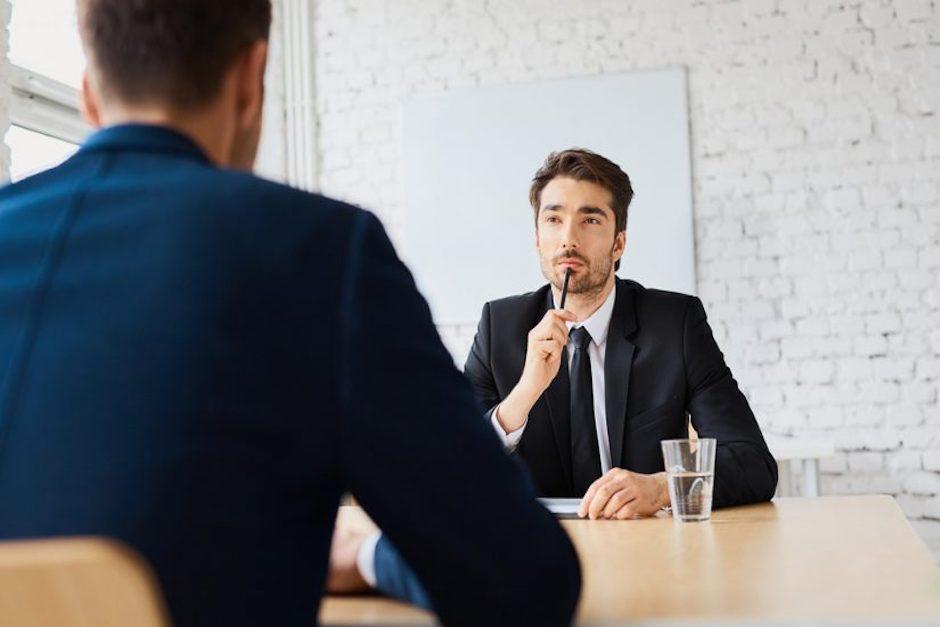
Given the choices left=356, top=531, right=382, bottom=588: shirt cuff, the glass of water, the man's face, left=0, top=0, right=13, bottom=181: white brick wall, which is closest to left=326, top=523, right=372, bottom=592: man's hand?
left=356, top=531, right=382, bottom=588: shirt cuff

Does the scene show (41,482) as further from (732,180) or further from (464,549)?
(732,180)

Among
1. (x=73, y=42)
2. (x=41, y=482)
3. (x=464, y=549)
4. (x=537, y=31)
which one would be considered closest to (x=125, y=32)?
(x=41, y=482)

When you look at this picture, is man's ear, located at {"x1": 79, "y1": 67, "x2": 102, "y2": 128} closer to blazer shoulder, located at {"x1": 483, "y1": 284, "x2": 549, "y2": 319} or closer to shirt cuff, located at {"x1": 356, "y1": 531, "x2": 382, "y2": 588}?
shirt cuff, located at {"x1": 356, "y1": 531, "x2": 382, "y2": 588}

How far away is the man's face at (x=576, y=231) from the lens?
8.60 ft

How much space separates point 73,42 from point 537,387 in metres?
2.89

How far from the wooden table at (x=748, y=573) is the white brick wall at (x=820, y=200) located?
9.59 feet

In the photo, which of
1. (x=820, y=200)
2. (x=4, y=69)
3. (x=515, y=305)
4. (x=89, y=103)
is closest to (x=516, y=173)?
(x=820, y=200)

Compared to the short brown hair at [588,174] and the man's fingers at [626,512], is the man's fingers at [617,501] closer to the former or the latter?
the man's fingers at [626,512]

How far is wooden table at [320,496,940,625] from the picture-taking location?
0.95m

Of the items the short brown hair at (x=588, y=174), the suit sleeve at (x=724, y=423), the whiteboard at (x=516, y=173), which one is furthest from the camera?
the whiteboard at (x=516, y=173)

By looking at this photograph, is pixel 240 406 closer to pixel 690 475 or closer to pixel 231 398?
pixel 231 398

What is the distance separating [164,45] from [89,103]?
0.13 metres

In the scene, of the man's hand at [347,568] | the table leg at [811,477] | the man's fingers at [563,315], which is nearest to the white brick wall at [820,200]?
the table leg at [811,477]

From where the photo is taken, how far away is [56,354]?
2.55 feet
